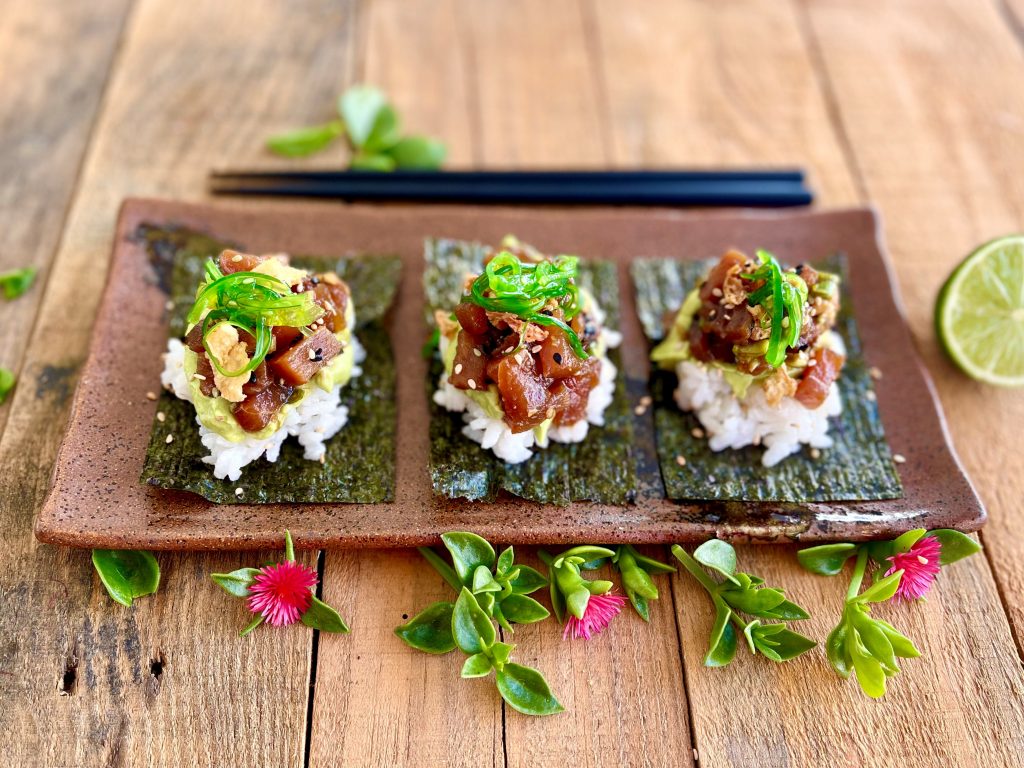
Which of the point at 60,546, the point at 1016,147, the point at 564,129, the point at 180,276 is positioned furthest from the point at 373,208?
the point at 1016,147

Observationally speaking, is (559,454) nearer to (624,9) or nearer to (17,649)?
(17,649)

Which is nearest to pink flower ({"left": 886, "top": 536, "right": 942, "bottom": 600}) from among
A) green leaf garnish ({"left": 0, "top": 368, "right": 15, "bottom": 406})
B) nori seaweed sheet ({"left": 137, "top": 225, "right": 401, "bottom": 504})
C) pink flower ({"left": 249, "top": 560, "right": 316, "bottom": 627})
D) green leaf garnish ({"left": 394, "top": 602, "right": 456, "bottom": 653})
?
green leaf garnish ({"left": 394, "top": 602, "right": 456, "bottom": 653})

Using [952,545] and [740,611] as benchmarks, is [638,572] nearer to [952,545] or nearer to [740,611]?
[740,611]

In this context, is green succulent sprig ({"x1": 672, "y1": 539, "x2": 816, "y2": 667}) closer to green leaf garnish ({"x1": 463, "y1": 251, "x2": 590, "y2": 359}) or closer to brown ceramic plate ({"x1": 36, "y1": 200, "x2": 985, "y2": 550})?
brown ceramic plate ({"x1": 36, "y1": 200, "x2": 985, "y2": 550})

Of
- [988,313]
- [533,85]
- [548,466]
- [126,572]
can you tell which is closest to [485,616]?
[548,466]

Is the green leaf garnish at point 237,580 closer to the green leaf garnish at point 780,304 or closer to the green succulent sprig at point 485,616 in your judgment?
the green succulent sprig at point 485,616

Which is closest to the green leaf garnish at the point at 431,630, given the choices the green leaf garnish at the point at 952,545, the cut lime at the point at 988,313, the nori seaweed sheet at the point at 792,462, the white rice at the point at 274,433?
the white rice at the point at 274,433
